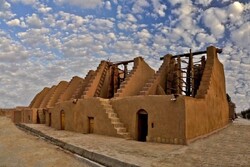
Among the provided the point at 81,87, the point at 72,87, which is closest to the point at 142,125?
the point at 81,87

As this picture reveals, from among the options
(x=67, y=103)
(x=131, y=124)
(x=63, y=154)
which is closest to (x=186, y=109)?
(x=131, y=124)

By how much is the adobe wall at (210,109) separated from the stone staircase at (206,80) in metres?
0.15

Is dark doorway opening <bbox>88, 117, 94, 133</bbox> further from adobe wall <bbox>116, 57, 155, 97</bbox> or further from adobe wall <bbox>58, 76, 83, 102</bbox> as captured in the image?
adobe wall <bbox>58, 76, 83, 102</bbox>

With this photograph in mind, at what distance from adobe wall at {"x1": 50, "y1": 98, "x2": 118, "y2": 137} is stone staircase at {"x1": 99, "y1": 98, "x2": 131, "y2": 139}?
0.61 feet

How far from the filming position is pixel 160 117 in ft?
44.4

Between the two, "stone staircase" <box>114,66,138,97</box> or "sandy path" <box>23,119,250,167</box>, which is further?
"stone staircase" <box>114,66,138,97</box>

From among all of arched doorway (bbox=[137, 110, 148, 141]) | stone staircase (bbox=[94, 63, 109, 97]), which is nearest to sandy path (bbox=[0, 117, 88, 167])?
arched doorway (bbox=[137, 110, 148, 141])

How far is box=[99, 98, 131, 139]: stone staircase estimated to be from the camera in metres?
15.2

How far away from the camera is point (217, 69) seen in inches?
714

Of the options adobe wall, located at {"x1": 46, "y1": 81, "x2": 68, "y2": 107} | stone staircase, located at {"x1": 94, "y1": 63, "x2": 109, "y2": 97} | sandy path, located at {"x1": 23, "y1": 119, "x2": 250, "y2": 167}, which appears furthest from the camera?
adobe wall, located at {"x1": 46, "y1": 81, "x2": 68, "y2": 107}

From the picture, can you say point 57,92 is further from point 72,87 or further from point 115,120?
point 115,120

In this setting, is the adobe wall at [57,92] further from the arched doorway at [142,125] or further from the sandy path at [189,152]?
the sandy path at [189,152]

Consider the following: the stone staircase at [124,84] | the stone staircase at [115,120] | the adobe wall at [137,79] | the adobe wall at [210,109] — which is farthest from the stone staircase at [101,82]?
the adobe wall at [210,109]

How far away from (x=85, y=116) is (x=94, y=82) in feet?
18.9
